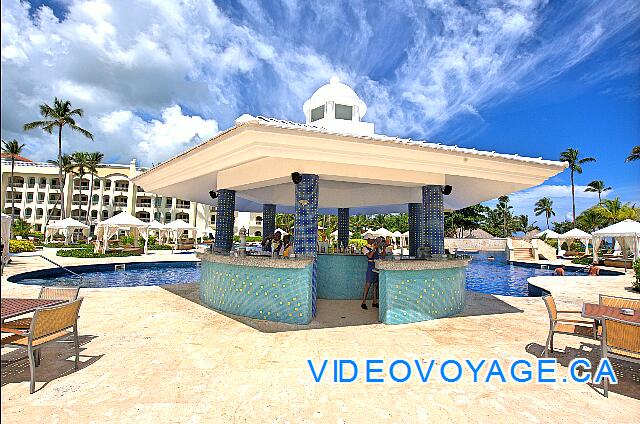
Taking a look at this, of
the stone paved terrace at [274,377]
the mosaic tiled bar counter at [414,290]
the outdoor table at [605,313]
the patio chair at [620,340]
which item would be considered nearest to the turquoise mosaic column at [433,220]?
the mosaic tiled bar counter at [414,290]

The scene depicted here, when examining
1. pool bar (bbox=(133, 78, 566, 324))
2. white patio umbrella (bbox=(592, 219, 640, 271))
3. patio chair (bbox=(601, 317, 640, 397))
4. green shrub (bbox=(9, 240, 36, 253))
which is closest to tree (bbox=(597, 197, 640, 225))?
white patio umbrella (bbox=(592, 219, 640, 271))

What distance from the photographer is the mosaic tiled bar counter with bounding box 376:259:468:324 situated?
8023mm

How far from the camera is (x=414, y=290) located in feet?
26.9

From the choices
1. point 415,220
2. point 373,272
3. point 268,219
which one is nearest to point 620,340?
point 373,272

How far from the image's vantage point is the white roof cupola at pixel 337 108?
1288cm

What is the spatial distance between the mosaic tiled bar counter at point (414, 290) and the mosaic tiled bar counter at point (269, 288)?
174 cm

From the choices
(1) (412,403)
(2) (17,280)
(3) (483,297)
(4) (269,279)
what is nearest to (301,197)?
(4) (269,279)

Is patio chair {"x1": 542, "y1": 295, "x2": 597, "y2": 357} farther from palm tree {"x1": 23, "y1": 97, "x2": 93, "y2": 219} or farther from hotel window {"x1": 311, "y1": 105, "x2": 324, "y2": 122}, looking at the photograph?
palm tree {"x1": 23, "y1": 97, "x2": 93, "y2": 219}

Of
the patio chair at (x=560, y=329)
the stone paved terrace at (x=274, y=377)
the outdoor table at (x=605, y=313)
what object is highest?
the outdoor table at (x=605, y=313)

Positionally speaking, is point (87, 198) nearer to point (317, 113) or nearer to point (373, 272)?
point (317, 113)

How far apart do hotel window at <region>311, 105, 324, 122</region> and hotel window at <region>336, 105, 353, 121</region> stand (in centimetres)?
62

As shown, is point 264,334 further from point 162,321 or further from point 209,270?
point 209,270

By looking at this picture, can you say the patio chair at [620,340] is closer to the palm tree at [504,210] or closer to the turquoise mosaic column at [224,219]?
the turquoise mosaic column at [224,219]

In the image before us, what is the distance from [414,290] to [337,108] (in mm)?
7746
